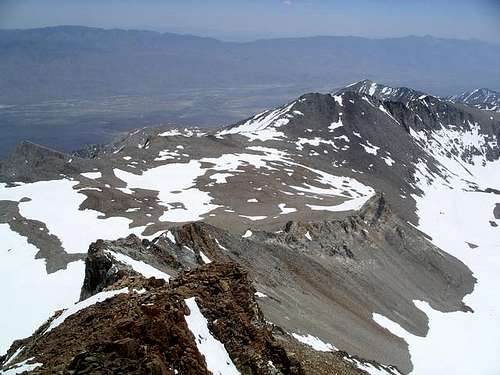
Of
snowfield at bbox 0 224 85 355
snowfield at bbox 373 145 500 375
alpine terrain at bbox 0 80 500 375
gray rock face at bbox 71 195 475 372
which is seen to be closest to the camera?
alpine terrain at bbox 0 80 500 375

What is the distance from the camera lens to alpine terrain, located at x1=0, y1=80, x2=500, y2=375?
20.4 metres

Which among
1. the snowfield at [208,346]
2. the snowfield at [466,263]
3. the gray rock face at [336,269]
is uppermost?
the snowfield at [208,346]

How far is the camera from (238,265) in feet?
87.6

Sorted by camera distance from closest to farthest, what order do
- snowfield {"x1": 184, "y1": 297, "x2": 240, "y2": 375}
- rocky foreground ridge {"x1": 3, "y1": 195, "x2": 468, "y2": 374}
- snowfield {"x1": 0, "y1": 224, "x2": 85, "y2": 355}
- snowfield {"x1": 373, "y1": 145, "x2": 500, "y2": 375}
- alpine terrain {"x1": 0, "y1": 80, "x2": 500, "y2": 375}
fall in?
1. rocky foreground ridge {"x1": 3, "y1": 195, "x2": 468, "y2": 374}
2. snowfield {"x1": 184, "y1": 297, "x2": 240, "y2": 375}
3. alpine terrain {"x1": 0, "y1": 80, "x2": 500, "y2": 375}
4. snowfield {"x1": 0, "y1": 224, "x2": 85, "y2": 355}
5. snowfield {"x1": 373, "y1": 145, "x2": 500, "y2": 375}

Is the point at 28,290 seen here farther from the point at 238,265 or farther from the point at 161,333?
the point at 161,333

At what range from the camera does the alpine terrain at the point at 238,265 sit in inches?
802

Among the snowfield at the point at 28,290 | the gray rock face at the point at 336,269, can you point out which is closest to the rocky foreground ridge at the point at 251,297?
the gray rock face at the point at 336,269

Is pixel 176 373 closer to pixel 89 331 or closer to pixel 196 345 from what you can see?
pixel 196 345

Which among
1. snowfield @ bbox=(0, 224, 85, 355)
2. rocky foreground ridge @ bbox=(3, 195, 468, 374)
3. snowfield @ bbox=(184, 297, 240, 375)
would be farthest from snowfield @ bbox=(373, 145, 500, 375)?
snowfield @ bbox=(184, 297, 240, 375)

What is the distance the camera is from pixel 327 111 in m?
171

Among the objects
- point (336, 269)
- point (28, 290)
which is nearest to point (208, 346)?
point (28, 290)

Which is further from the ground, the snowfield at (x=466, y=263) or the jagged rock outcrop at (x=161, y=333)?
the jagged rock outcrop at (x=161, y=333)

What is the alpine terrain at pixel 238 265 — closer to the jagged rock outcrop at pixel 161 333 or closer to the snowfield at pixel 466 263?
the jagged rock outcrop at pixel 161 333

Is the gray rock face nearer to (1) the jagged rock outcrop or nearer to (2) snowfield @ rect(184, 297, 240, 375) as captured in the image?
(1) the jagged rock outcrop
